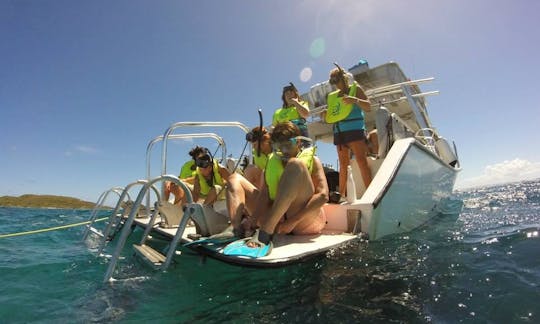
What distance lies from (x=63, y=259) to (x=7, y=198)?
39.0 m

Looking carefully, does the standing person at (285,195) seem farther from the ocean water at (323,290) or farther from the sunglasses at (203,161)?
the sunglasses at (203,161)

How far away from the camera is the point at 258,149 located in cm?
412

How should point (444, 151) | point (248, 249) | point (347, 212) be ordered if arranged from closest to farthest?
1. point (248, 249)
2. point (347, 212)
3. point (444, 151)

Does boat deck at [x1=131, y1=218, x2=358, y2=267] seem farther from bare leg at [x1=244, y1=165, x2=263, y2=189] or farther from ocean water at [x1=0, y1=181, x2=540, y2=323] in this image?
bare leg at [x1=244, y1=165, x2=263, y2=189]

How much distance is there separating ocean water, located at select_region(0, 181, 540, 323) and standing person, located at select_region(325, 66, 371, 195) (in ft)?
4.64

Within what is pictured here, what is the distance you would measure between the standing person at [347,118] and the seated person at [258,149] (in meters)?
1.22

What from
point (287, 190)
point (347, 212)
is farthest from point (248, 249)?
point (347, 212)

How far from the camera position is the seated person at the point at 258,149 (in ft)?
13.0

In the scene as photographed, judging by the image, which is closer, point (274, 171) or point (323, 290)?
point (323, 290)

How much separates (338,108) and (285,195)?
7.91 feet

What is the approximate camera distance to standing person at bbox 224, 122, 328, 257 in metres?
2.76

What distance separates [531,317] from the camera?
A: 1.82m

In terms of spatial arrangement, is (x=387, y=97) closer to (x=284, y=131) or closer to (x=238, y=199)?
(x=284, y=131)

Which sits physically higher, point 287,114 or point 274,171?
point 287,114
